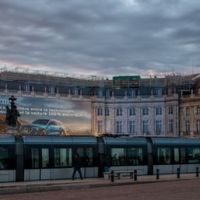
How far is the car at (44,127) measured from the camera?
125656mm

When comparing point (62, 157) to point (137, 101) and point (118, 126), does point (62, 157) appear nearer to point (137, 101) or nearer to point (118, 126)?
point (137, 101)

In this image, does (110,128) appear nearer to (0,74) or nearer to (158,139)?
(0,74)

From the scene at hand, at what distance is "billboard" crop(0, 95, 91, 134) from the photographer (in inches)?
5157

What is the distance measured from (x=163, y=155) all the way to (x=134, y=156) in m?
3.17

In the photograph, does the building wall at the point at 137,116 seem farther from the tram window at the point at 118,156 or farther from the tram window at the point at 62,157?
the tram window at the point at 62,157

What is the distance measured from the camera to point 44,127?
127 meters

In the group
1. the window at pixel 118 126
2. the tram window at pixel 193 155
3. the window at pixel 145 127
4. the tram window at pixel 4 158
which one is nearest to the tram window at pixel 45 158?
the tram window at pixel 4 158

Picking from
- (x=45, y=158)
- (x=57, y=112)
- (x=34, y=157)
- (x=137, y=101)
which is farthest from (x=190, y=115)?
(x=34, y=157)

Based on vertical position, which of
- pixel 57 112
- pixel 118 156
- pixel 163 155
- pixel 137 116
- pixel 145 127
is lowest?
pixel 163 155

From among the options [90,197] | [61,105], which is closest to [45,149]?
[90,197]

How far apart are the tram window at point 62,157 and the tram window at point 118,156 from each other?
4217 millimetres

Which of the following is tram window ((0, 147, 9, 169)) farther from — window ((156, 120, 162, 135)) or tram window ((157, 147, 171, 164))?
window ((156, 120, 162, 135))

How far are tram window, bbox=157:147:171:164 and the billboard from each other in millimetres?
76166

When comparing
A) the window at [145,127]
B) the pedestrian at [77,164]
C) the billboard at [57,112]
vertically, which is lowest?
the pedestrian at [77,164]
